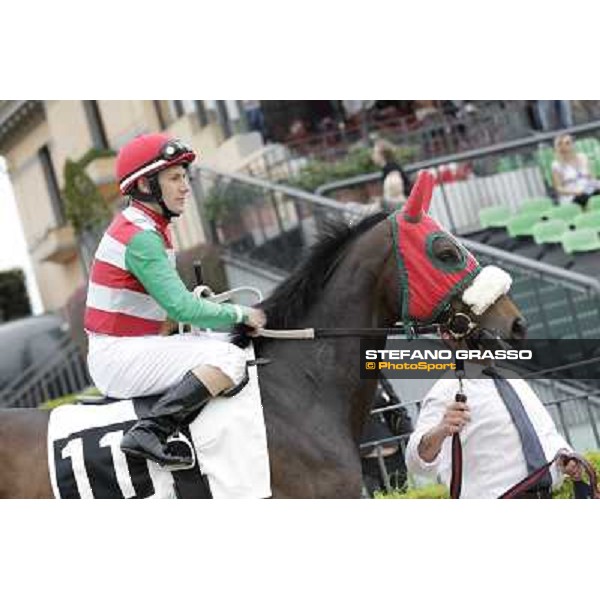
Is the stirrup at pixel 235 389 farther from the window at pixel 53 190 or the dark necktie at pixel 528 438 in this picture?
the window at pixel 53 190

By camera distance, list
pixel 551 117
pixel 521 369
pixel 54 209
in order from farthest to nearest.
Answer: pixel 551 117 → pixel 54 209 → pixel 521 369

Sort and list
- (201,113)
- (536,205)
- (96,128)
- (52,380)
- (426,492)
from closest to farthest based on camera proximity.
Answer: (426,492), (536,205), (96,128), (201,113), (52,380)

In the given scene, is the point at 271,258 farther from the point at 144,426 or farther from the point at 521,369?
the point at 144,426

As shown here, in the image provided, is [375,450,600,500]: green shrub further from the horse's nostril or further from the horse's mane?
the horse's mane

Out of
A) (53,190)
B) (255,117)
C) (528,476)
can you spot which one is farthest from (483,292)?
(255,117)

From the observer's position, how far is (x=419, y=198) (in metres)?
4.30

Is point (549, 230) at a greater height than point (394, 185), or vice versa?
point (394, 185)

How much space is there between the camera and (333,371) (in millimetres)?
4363

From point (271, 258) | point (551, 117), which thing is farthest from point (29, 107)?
point (551, 117)

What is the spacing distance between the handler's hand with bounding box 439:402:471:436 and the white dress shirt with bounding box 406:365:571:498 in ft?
0.36

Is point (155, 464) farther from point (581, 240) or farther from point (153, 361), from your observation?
point (581, 240)

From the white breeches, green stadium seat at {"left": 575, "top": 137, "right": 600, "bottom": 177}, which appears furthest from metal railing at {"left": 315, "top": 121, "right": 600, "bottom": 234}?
the white breeches

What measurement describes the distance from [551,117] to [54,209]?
4108mm

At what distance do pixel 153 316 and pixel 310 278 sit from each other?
584 mm
